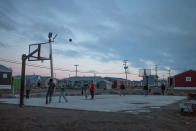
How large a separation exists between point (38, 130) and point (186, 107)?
778 centimetres

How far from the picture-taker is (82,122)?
25.1 feet

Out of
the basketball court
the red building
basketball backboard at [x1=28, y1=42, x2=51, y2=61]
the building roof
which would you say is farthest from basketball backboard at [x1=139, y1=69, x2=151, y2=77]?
basketball backboard at [x1=28, y1=42, x2=51, y2=61]

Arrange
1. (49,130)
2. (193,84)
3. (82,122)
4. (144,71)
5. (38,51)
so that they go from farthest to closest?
(193,84)
(144,71)
(38,51)
(82,122)
(49,130)

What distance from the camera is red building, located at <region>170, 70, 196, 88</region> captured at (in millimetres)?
53091

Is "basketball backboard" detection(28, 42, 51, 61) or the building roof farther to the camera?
the building roof

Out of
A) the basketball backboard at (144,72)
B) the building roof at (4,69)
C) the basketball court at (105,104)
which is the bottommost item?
the basketball court at (105,104)

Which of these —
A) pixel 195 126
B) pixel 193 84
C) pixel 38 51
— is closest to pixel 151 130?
pixel 195 126

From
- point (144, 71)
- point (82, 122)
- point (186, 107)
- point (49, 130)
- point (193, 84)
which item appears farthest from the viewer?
point (193, 84)

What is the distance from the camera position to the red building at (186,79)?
53091 millimetres

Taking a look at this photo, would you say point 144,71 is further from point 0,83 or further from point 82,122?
point 82,122

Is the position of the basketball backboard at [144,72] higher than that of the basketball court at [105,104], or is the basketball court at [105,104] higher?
the basketball backboard at [144,72]

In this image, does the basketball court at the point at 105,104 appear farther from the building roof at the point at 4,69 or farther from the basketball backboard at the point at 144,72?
the basketball backboard at the point at 144,72

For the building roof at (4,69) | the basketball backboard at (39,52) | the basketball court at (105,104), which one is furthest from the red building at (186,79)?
the basketball backboard at (39,52)

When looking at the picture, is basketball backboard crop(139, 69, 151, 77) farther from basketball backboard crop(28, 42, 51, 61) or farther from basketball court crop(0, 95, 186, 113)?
basketball backboard crop(28, 42, 51, 61)
